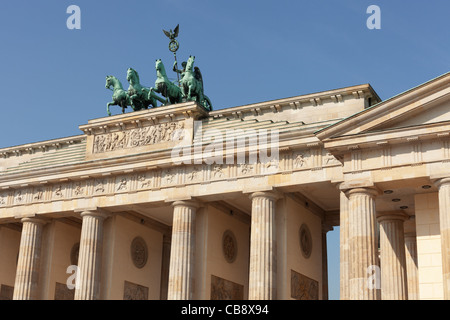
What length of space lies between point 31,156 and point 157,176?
11287mm

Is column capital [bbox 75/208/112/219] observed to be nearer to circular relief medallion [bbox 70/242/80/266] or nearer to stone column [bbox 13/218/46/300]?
stone column [bbox 13/218/46/300]

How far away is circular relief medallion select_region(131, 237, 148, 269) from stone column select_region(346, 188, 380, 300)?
16108 mm

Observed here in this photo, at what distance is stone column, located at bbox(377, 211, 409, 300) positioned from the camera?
114 feet

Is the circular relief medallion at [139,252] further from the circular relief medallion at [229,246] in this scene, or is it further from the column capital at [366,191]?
the column capital at [366,191]

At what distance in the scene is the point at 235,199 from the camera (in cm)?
3906

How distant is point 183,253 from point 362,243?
10.5 m

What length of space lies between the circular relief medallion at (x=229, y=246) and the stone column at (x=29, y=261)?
10859mm

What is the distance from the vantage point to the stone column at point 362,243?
2927 cm

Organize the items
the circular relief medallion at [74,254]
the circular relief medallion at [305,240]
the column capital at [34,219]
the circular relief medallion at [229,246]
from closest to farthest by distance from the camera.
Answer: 1. the circular relief medallion at [305,240]
2. the circular relief medallion at [229,246]
3. the column capital at [34,219]
4. the circular relief medallion at [74,254]

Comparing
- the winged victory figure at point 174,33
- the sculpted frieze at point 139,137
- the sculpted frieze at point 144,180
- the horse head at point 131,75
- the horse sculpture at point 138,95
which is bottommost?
→ the sculpted frieze at point 144,180

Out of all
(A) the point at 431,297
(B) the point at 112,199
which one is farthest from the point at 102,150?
(A) the point at 431,297

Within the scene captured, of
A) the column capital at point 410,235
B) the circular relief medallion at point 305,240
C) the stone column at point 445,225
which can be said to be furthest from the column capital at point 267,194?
the stone column at point 445,225

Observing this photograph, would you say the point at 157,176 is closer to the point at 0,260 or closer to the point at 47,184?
the point at 47,184

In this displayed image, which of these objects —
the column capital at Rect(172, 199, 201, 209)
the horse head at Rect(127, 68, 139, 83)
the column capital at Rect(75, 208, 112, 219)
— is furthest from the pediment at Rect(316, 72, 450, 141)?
the horse head at Rect(127, 68, 139, 83)
